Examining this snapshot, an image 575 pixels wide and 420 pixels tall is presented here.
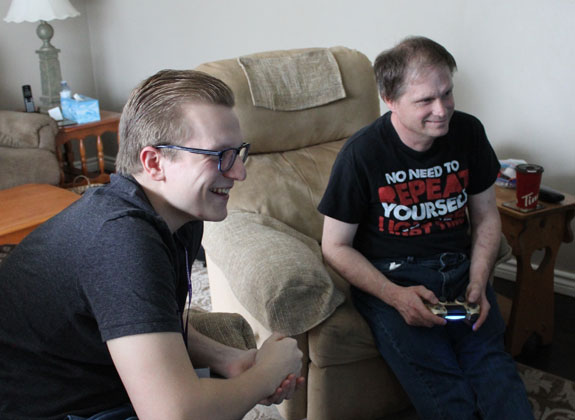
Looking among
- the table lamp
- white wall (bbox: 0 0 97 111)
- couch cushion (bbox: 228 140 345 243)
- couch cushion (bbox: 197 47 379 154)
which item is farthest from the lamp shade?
couch cushion (bbox: 228 140 345 243)

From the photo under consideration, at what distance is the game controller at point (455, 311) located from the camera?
1560 millimetres

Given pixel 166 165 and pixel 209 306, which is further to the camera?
pixel 209 306

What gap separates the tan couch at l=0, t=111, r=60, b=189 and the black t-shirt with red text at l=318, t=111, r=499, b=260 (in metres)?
1.88

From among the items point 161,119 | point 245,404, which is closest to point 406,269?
point 245,404

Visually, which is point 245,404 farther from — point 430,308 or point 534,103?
point 534,103

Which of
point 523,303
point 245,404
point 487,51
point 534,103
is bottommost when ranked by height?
point 523,303

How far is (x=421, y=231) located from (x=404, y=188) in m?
0.13

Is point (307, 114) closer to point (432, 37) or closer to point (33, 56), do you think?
point (432, 37)

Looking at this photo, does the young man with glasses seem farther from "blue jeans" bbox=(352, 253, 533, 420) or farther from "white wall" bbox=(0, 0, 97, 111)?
"white wall" bbox=(0, 0, 97, 111)

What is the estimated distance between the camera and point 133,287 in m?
0.84

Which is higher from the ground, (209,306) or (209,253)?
(209,253)

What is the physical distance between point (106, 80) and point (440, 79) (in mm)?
3006

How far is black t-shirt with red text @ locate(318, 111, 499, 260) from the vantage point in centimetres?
164

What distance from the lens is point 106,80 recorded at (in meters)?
4.09
